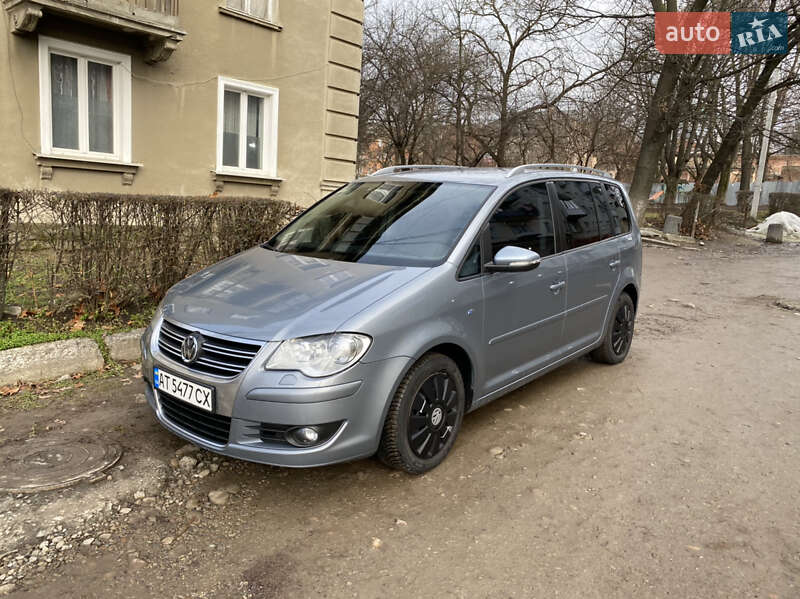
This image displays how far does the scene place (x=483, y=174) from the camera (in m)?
4.78

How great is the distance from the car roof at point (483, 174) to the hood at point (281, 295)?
3.79 ft

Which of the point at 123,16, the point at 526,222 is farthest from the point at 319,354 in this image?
the point at 123,16

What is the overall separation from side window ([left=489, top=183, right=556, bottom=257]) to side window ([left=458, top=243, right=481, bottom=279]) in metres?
0.17

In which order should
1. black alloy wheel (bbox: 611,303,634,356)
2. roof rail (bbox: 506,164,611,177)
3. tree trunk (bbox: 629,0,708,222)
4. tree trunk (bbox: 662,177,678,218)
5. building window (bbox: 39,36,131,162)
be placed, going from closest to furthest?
roof rail (bbox: 506,164,611,177) → black alloy wheel (bbox: 611,303,634,356) → building window (bbox: 39,36,131,162) → tree trunk (bbox: 629,0,708,222) → tree trunk (bbox: 662,177,678,218)

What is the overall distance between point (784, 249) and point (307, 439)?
2175cm

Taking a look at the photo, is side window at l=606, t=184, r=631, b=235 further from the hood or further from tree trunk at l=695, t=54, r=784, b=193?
tree trunk at l=695, t=54, r=784, b=193

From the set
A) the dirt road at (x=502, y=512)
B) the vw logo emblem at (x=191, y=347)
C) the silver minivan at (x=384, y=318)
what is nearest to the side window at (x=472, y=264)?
the silver minivan at (x=384, y=318)

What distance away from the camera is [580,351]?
5.34m

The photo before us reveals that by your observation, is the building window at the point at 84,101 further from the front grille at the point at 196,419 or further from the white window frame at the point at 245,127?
the front grille at the point at 196,419

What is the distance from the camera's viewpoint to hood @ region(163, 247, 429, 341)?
128 inches

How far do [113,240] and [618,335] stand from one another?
4683mm

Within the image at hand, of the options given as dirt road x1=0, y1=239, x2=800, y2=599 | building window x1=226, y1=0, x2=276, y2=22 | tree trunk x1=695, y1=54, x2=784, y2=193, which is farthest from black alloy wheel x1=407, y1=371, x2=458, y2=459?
tree trunk x1=695, y1=54, x2=784, y2=193

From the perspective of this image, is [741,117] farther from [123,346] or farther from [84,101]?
[123,346]

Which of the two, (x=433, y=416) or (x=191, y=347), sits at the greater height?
(x=191, y=347)
